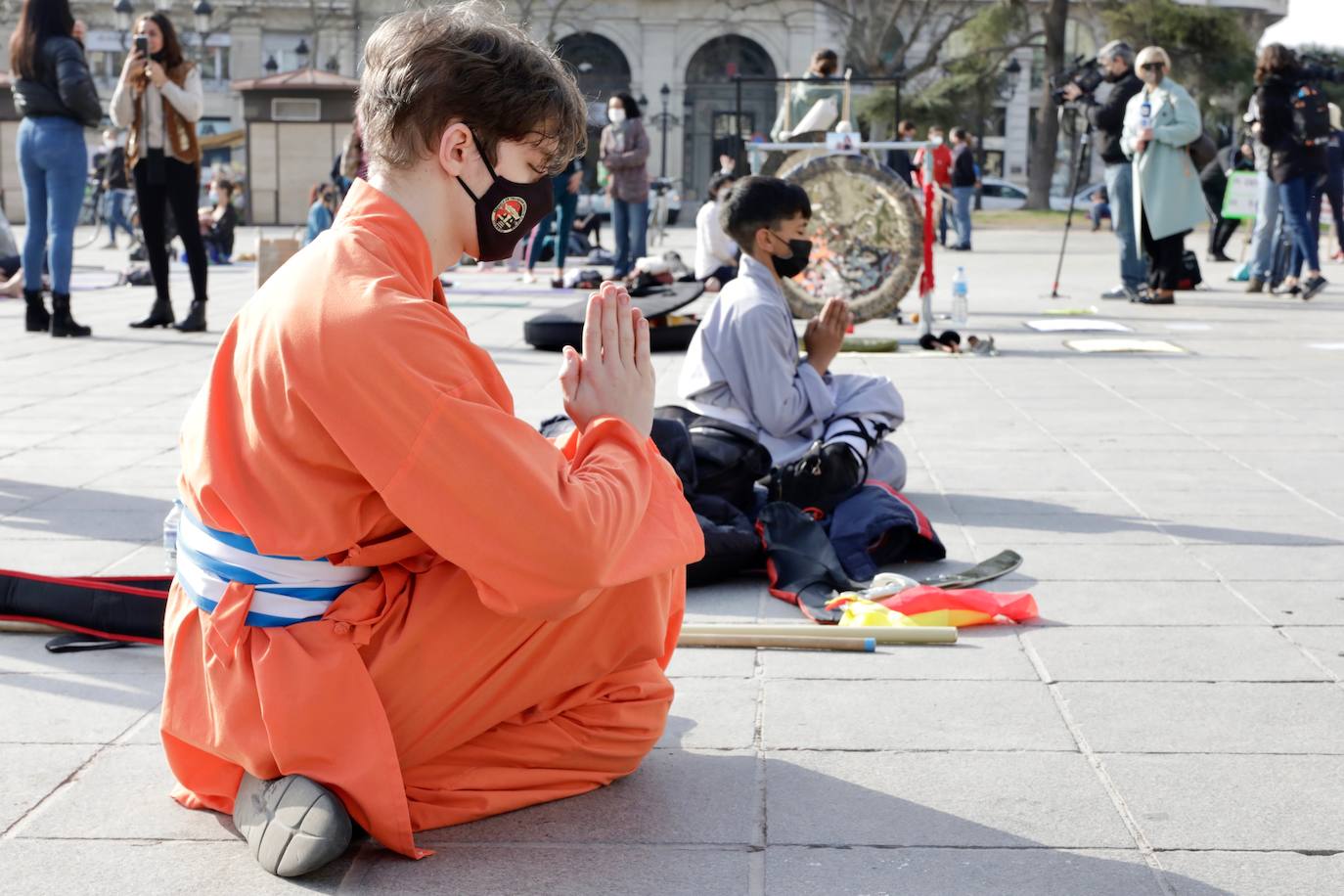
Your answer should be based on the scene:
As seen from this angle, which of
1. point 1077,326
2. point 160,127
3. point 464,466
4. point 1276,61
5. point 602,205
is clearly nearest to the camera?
point 464,466

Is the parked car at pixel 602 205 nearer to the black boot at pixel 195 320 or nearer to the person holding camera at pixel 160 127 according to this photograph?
the black boot at pixel 195 320

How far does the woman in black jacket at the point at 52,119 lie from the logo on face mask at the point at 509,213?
7.56m

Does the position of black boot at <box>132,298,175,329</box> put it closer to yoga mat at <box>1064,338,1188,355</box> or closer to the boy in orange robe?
yoga mat at <box>1064,338,1188,355</box>

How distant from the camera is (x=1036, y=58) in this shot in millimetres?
57375

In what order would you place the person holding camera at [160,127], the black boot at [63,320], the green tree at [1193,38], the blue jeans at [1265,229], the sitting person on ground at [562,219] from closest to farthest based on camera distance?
the person holding camera at [160,127] → the black boot at [63,320] → the blue jeans at [1265,229] → the sitting person on ground at [562,219] → the green tree at [1193,38]

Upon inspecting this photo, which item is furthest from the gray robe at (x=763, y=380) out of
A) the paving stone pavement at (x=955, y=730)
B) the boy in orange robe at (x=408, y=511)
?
the boy in orange robe at (x=408, y=511)

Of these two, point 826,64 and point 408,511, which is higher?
point 826,64

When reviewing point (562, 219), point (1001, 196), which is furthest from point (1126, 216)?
point (1001, 196)

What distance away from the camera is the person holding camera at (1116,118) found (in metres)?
13.1

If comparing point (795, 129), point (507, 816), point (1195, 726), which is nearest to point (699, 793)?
point (507, 816)

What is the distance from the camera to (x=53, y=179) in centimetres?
966

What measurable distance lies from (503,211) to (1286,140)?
11.6m

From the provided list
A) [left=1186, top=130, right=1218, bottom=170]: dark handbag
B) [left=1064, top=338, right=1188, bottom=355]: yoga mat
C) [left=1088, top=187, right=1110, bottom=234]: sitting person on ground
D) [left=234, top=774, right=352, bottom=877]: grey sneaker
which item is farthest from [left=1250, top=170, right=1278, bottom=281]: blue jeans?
[left=1088, top=187, right=1110, bottom=234]: sitting person on ground

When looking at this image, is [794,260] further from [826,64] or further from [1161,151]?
[1161,151]
